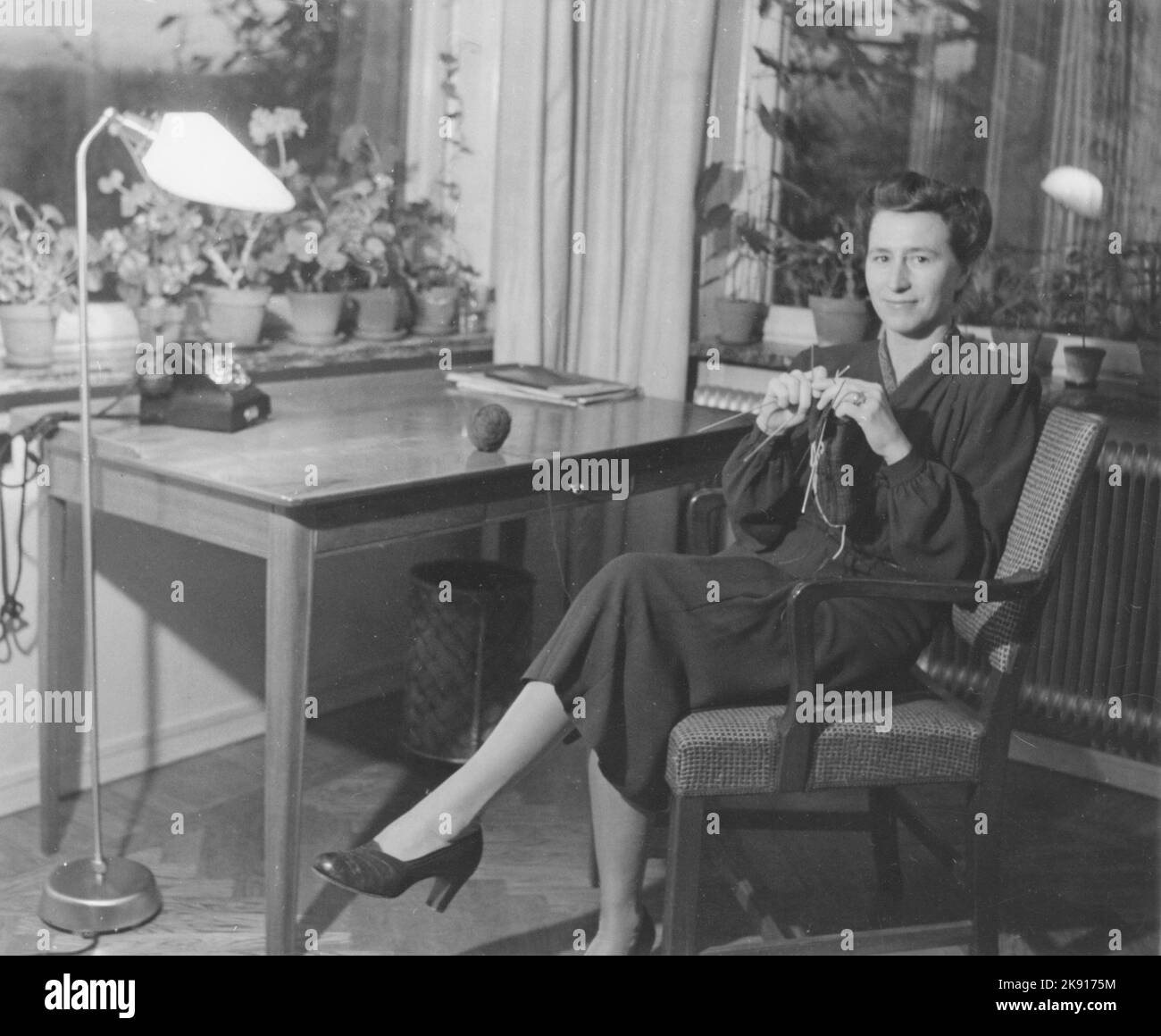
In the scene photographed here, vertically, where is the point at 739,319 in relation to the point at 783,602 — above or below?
above

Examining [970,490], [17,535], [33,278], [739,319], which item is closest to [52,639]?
[17,535]

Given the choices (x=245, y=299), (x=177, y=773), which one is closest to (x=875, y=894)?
(x=177, y=773)

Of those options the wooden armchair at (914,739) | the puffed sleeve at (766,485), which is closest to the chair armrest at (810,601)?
the wooden armchair at (914,739)

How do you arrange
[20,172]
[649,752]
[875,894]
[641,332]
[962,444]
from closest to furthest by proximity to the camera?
[649,752], [962,444], [875,894], [20,172], [641,332]

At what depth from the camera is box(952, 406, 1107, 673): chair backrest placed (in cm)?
231

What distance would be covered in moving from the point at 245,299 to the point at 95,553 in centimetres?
62

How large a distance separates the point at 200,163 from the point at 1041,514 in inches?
54.9

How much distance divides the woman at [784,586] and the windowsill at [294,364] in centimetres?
107

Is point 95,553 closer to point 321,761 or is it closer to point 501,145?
point 321,761

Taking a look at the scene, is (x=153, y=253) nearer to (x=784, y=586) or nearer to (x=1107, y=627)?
(x=784, y=586)

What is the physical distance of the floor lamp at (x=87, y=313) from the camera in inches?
92.8

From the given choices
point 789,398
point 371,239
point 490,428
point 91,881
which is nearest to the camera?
point 789,398

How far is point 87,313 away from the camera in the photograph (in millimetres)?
2395
